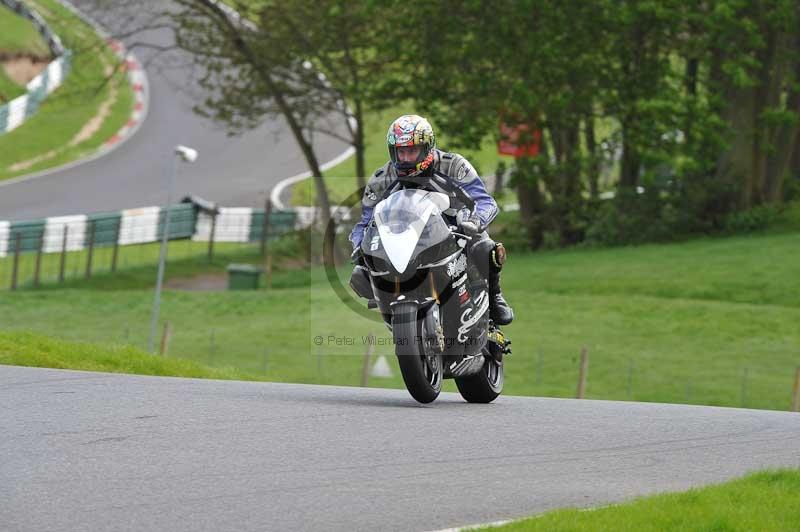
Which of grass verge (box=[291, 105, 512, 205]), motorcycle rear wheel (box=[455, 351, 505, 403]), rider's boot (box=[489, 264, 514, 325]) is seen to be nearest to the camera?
rider's boot (box=[489, 264, 514, 325])

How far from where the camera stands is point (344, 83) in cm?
4612

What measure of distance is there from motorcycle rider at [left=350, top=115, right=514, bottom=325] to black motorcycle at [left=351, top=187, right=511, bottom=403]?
0.31 ft

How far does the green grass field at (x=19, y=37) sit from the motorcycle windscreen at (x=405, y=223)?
→ 2165 inches

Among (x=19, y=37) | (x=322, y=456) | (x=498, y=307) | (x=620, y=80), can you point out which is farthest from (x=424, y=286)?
(x=19, y=37)

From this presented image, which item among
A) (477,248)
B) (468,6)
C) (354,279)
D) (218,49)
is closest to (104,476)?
(354,279)

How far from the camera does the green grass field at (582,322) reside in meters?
32.3

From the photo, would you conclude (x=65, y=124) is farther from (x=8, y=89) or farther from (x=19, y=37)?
(x=19, y=37)

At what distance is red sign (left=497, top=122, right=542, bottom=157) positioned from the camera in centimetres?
4694

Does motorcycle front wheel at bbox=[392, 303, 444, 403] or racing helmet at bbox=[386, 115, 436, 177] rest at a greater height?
racing helmet at bbox=[386, 115, 436, 177]

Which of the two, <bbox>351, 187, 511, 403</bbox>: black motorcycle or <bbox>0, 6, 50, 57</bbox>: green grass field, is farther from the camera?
<bbox>0, 6, 50, 57</bbox>: green grass field

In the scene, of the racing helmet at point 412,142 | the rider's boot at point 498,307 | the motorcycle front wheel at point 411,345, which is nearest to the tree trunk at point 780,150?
the rider's boot at point 498,307

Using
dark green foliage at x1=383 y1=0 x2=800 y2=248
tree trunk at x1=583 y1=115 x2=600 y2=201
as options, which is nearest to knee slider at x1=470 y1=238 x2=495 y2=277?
dark green foliage at x1=383 y1=0 x2=800 y2=248

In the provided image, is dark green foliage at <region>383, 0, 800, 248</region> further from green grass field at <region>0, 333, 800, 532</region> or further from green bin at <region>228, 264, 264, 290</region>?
green grass field at <region>0, 333, 800, 532</region>

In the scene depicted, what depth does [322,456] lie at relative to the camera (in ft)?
29.0
